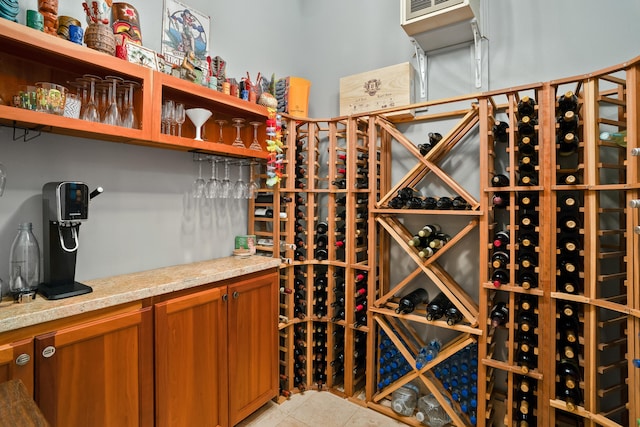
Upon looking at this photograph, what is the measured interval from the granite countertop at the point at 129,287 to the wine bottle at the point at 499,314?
1.49 metres

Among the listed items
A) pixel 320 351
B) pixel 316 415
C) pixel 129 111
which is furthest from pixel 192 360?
pixel 129 111

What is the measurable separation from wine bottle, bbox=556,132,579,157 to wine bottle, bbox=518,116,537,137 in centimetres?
14

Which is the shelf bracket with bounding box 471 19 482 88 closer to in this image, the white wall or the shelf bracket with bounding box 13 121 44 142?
the white wall

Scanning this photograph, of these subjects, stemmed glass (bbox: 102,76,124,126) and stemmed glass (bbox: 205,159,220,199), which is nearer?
stemmed glass (bbox: 102,76,124,126)

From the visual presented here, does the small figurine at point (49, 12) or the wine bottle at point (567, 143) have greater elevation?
the small figurine at point (49, 12)

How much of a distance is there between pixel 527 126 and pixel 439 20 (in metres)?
0.99

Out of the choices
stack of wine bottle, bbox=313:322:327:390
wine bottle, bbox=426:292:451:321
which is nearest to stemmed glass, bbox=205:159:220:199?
stack of wine bottle, bbox=313:322:327:390

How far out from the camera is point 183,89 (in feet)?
6.17

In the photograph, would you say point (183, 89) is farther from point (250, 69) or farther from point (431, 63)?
point (431, 63)

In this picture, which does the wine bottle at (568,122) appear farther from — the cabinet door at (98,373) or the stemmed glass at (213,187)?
the cabinet door at (98,373)

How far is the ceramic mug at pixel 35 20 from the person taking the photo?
1.38 m

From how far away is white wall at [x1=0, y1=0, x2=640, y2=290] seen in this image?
1674 millimetres

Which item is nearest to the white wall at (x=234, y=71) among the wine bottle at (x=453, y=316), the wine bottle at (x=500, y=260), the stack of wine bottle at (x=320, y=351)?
the stack of wine bottle at (x=320, y=351)

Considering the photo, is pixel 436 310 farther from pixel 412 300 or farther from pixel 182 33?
pixel 182 33
